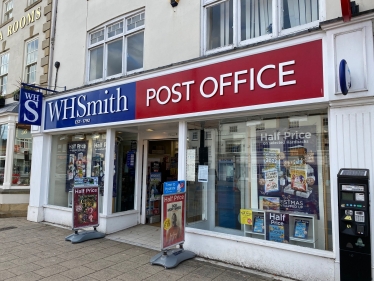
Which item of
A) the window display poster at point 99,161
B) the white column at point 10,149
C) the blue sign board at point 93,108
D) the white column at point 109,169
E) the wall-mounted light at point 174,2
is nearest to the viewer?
the wall-mounted light at point 174,2

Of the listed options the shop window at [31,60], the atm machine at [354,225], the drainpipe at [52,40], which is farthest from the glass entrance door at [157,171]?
the atm machine at [354,225]

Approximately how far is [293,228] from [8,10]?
13356mm

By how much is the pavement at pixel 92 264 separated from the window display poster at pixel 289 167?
1275 mm

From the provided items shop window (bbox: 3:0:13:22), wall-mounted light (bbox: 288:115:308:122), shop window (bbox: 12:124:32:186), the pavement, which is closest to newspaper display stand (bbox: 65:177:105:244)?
the pavement

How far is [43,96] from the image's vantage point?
856 cm

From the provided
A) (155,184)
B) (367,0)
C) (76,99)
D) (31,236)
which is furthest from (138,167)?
(367,0)

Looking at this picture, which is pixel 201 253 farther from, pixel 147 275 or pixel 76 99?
pixel 76 99

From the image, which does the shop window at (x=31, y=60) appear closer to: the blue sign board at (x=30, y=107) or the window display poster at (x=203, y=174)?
the blue sign board at (x=30, y=107)

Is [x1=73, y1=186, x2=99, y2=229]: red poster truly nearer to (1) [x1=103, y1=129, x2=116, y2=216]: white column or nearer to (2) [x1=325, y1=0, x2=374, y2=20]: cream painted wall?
(1) [x1=103, y1=129, x2=116, y2=216]: white column

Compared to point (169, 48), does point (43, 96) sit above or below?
below

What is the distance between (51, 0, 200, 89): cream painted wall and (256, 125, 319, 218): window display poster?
237 centimetres

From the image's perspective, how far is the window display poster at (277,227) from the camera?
15.6 feet

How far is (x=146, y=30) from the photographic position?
6.74 metres

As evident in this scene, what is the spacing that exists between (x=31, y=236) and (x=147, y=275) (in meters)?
3.89
